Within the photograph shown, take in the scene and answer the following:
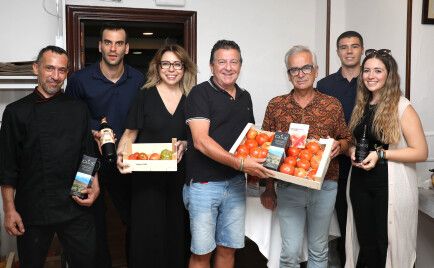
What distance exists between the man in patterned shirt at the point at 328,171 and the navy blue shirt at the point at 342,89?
0.43 metres

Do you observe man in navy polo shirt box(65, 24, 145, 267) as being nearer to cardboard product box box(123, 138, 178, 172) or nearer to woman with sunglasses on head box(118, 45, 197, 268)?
woman with sunglasses on head box(118, 45, 197, 268)

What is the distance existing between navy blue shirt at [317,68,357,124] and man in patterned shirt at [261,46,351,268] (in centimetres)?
43

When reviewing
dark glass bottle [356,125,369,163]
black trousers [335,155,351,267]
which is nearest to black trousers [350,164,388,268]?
dark glass bottle [356,125,369,163]

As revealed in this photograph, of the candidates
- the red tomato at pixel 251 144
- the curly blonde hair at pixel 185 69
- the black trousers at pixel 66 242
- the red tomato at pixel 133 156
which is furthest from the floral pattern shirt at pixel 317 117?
the black trousers at pixel 66 242

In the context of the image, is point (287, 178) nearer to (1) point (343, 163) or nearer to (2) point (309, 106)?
(2) point (309, 106)

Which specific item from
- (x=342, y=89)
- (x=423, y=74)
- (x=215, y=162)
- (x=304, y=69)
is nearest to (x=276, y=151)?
(x=215, y=162)

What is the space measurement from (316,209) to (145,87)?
1114mm

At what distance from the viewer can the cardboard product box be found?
6.44 ft

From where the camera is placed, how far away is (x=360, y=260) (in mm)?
2367

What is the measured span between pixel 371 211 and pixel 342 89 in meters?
0.85

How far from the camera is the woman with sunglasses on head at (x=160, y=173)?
2160 mm

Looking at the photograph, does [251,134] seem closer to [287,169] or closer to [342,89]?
[287,169]

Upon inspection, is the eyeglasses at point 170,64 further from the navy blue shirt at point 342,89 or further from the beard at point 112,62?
the navy blue shirt at point 342,89

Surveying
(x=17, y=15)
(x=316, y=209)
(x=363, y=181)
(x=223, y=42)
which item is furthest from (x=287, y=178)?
(x=17, y=15)
